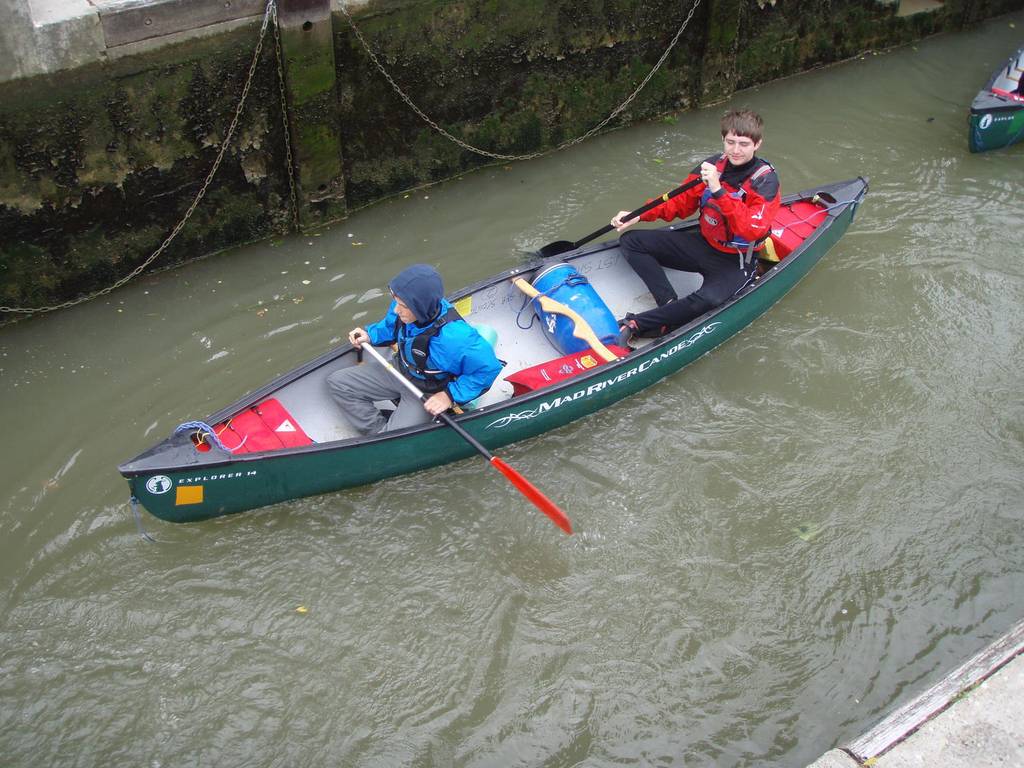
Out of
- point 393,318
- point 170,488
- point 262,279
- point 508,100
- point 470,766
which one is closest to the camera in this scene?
point 470,766

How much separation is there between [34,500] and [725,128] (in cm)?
530

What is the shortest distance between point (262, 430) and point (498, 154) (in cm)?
436

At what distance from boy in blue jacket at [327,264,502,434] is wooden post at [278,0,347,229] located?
235cm

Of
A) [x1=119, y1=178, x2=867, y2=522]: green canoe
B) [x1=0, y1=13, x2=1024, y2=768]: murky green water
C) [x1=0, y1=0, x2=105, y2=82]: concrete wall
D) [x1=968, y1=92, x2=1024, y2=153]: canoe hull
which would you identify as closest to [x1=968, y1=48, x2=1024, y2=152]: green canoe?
[x1=968, y1=92, x2=1024, y2=153]: canoe hull

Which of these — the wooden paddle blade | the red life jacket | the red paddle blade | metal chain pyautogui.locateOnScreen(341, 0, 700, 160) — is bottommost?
the red paddle blade

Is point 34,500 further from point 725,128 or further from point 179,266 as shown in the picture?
point 725,128

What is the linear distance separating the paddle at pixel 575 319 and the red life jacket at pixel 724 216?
4.02 ft

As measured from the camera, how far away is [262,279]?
7.75m

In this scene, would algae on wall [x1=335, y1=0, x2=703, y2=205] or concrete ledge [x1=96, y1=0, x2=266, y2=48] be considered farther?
algae on wall [x1=335, y1=0, x2=703, y2=205]

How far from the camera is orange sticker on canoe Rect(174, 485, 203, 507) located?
213 inches

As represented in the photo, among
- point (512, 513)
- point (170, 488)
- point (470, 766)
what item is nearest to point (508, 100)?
point (512, 513)

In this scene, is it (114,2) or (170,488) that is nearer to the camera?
(170,488)

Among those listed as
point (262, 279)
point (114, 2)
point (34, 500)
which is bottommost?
point (34, 500)

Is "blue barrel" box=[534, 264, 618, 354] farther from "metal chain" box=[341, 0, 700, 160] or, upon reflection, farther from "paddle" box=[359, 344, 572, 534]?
"metal chain" box=[341, 0, 700, 160]
